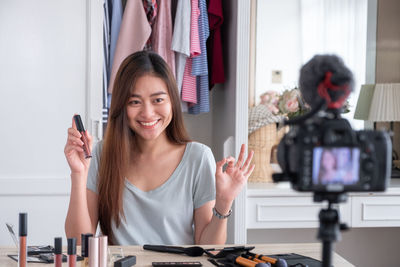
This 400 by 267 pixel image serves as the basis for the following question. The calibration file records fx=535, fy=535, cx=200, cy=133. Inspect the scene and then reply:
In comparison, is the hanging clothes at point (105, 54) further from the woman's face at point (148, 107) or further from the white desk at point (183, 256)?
the white desk at point (183, 256)

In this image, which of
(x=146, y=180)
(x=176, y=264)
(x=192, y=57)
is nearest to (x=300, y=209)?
(x=192, y=57)

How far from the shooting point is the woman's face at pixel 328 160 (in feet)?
1.81

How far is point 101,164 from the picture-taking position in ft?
5.87

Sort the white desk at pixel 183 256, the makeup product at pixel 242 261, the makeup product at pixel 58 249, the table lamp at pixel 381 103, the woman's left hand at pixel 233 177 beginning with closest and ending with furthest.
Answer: the makeup product at pixel 58 249 < the makeup product at pixel 242 261 < the white desk at pixel 183 256 < the woman's left hand at pixel 233 177 < the table lamp at pixel 381 103

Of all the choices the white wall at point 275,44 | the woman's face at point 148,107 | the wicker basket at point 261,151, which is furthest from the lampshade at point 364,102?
the woman's face at point 148,107

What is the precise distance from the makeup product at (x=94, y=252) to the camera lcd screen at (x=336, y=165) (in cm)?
66

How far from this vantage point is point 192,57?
9.03 feet

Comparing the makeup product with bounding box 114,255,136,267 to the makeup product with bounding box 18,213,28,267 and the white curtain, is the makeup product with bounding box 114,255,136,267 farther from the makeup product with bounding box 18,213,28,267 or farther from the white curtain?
the white curtain

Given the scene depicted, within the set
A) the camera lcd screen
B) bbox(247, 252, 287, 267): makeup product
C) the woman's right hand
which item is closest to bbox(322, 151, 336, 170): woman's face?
the camera lcd screen

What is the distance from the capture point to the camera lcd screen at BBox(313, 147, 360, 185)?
551 mm

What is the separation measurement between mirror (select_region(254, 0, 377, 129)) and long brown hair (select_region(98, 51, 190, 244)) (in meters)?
1.36

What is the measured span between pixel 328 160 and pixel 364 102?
2707 millimetres

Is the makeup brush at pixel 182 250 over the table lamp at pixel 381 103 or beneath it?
beneath

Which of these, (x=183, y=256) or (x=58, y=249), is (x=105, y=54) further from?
(x=58, y=249)
